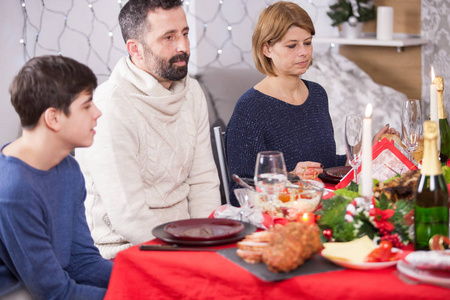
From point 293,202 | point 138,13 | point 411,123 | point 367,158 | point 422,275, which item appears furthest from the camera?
point 138,13

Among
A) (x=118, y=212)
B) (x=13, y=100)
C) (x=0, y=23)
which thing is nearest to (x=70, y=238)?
(x=118, y=212)

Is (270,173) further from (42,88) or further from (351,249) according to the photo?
(42,88)

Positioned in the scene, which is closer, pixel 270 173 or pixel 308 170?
pixel 270 173

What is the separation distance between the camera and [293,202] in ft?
4.28

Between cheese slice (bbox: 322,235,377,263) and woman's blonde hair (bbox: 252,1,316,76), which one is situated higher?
woman's blonde hair (bbox: 252,1,316,76)

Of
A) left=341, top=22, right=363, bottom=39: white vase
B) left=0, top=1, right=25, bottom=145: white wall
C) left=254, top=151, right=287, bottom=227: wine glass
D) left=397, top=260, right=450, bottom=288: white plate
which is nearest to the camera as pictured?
left=397, top=260, right=450, bottom=288: white plate

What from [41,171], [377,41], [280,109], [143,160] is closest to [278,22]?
[280,109]

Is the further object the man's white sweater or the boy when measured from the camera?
the man's white sweater

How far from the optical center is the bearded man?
5.53 ft

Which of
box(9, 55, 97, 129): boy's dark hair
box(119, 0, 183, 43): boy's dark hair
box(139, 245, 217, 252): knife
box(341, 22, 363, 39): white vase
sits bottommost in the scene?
box(139, 245, 217, 252): knife

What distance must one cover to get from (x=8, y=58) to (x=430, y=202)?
6.68 ft

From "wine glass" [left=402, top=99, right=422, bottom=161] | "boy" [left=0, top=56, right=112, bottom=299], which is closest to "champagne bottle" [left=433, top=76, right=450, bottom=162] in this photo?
"wine glass" [left=402, top=99, right=422, bottom=161]

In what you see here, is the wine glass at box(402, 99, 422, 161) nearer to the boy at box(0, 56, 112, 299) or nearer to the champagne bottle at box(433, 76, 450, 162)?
the champagne bottle at box(433, 76, 450, 162)

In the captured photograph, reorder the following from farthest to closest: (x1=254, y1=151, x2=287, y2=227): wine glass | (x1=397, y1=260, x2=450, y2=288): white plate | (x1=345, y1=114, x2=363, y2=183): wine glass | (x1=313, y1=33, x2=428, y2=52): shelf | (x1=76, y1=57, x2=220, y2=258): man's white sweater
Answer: (x1=313, y1=33, x2=428, y2=52): shelf → (x1=76, y1=57, x2=220, y2=258): man's white sweater → (x1=345, y1=114, x2=363, y2=183): wine glass → (x1=254, y1=151, x2=287, y2=227): wine glass → (x1=397, y1=260, x2=450, y2=288): white plate
